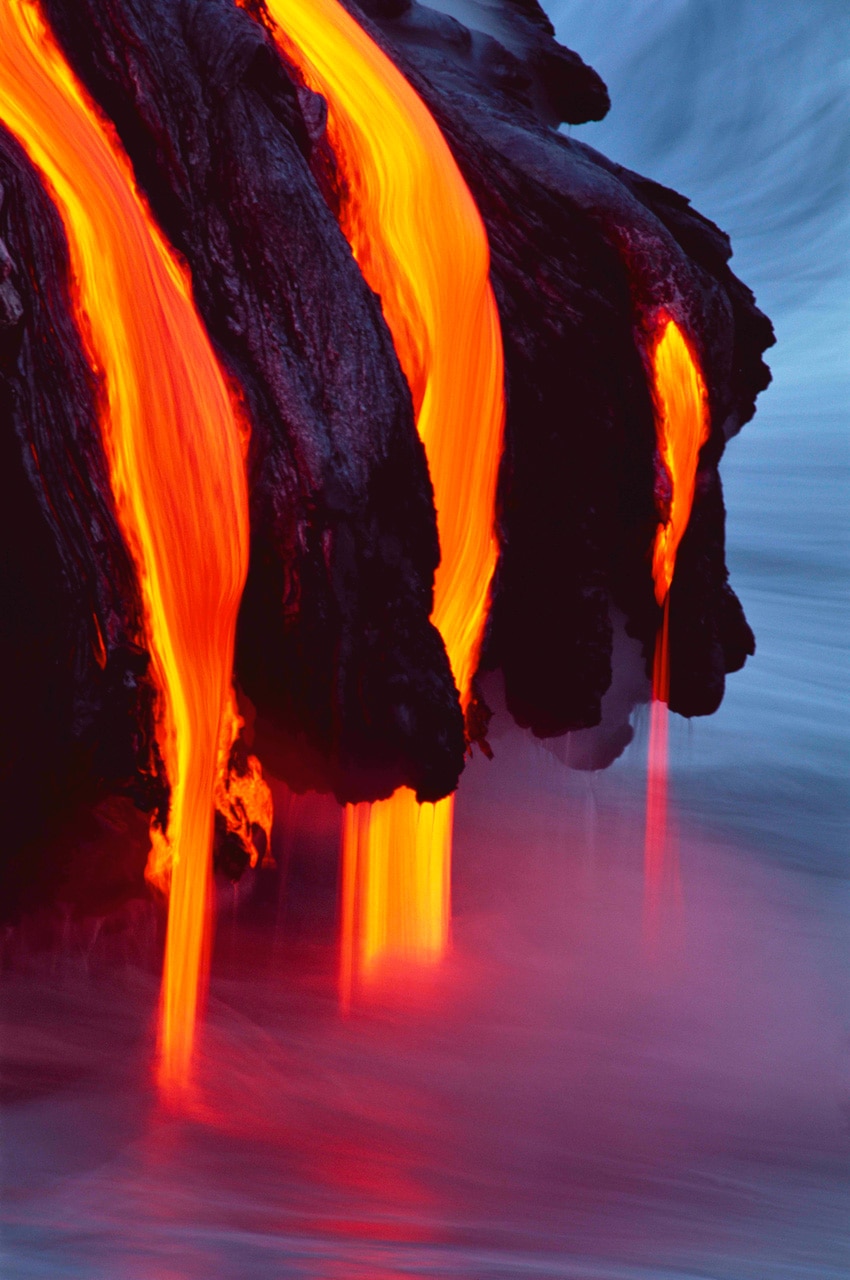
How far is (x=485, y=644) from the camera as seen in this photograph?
3914 mm

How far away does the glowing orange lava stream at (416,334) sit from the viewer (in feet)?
11.9

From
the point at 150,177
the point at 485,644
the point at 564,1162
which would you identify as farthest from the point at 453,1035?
the point at 150,177

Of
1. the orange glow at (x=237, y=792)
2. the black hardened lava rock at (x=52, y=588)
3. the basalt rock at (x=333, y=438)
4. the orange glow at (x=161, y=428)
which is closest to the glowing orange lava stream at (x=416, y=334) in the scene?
the basalt rock at (x=333, y=438)

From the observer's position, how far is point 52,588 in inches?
95.9

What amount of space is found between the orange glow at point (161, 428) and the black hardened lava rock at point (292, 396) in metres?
0.07

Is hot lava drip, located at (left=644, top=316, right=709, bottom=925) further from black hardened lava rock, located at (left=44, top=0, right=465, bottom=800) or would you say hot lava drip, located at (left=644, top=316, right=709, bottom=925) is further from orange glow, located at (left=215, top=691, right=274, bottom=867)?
orange glow, located at (left=215, top=691, right=274, bottom=867)

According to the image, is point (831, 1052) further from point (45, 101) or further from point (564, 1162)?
point (45, 101)

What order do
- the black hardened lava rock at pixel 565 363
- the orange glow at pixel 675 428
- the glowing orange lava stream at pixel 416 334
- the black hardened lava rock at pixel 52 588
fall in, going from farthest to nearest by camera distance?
the orange glow at pixel 675 428 < the black hardened lava rock at pixel 565 363 < the glowing orange lava stream at pixel 416 334 < the black hardened lava rock at pixel 52 588

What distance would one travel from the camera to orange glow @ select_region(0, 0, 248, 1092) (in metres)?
2.66

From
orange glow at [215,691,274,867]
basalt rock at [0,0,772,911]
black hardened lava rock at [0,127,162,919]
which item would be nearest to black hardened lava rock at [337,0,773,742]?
basalt rock at [0,0,772,911]

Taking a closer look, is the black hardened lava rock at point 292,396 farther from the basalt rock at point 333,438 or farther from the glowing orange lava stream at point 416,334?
the glowing orange lava stream at point 416,334

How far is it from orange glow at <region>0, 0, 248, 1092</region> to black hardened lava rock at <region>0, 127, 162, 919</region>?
0.23 ft

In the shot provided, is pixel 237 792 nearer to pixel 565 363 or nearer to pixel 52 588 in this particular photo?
pixel 52 588

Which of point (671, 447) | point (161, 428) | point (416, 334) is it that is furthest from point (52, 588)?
point (671, 447)
